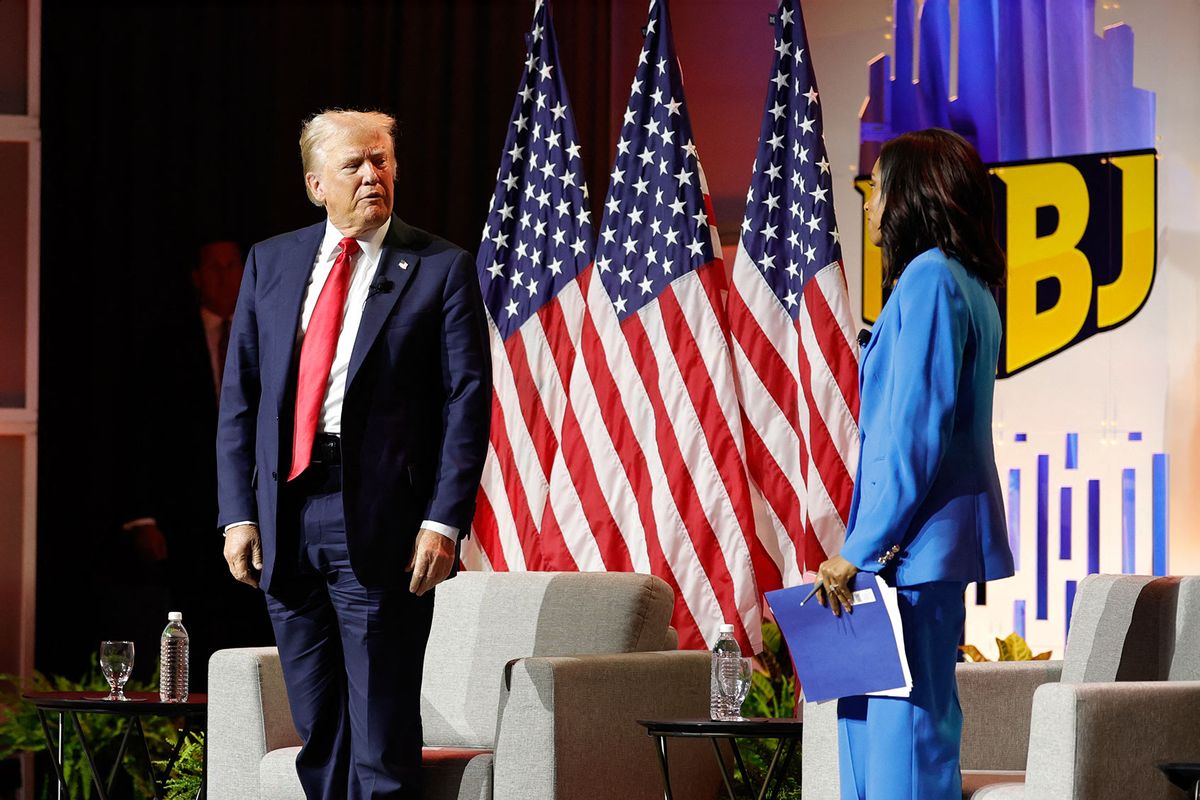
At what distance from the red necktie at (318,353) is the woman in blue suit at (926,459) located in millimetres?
980

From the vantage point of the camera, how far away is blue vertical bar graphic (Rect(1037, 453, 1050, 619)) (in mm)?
5316

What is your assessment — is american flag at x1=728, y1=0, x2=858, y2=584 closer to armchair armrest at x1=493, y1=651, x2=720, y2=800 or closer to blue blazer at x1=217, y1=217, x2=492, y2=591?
armchair armrest at x1=493, y1=651, x2=720, y2=800

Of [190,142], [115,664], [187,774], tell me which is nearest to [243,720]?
[115,664]

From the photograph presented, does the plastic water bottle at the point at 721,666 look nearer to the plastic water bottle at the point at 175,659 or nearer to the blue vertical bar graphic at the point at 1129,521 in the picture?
the plastic water bottle at the point at 175,659

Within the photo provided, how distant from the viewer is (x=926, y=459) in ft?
7.04

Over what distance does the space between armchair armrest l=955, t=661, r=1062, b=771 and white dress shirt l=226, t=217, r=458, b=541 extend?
1305mm

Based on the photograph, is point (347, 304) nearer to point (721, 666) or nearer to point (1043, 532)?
point (721, 666)

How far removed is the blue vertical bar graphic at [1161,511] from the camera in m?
5.11

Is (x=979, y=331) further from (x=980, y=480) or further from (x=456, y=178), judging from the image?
(x=456, y=178)

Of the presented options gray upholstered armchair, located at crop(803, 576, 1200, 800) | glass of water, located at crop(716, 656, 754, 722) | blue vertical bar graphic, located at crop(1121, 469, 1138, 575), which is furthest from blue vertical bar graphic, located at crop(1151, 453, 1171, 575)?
glass of water, located at crop(716, 656, 754, 722)

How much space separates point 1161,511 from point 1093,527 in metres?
0.24

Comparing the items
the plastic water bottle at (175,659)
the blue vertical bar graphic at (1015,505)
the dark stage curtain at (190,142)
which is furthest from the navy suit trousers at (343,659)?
the dark stage curtain at (190,142)

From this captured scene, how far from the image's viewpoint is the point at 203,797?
3.79 m

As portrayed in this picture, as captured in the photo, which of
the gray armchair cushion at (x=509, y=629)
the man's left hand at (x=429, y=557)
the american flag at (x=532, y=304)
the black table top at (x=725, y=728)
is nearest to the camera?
the man's left hand at (x=429, y=557)
